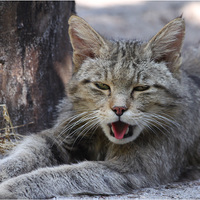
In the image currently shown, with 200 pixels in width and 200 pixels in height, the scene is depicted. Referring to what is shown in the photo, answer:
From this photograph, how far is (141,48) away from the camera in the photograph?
416 cm

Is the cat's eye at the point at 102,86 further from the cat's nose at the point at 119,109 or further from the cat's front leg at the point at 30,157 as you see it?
the cat's front leg at the point at 30,157

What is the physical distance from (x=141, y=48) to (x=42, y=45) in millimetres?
1559

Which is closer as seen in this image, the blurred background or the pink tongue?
the pink tongue

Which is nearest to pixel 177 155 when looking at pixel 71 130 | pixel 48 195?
pixel 71 130

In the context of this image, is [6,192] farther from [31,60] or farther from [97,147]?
[31,60]

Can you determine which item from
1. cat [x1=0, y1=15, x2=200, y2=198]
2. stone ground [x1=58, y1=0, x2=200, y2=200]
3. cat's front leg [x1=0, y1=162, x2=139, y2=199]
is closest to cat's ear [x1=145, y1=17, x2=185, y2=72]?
cat [x1=0, y1=15, x2=200, y2=198]

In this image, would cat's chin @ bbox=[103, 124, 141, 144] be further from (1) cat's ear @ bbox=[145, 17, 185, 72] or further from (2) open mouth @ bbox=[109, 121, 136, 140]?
(1) cat's ear @ bbox=[145, 17, 185, 72]

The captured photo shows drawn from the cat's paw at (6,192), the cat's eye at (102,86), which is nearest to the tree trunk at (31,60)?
the cat's eye at (102,86)

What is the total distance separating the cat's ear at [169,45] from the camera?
405 cm

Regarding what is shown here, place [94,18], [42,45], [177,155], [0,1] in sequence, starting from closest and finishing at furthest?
[177,155] < [0,1] < [42,45] < [94,18]

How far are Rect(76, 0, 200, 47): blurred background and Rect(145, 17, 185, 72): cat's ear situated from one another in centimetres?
722

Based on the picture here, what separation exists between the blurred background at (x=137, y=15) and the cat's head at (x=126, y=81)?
7.19 m

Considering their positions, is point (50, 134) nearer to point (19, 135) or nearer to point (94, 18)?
point (19, 135)

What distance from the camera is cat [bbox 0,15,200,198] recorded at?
3768mm
